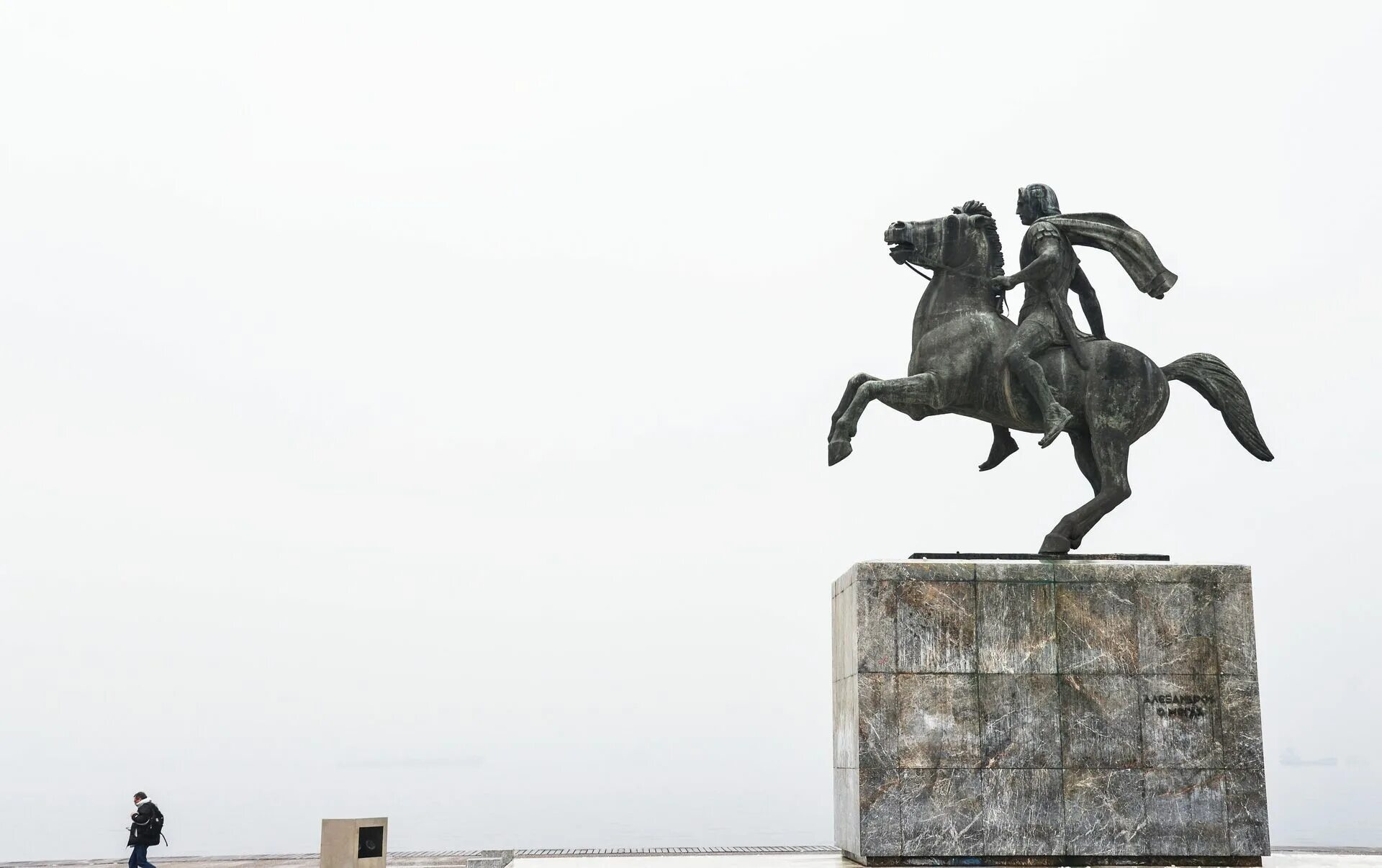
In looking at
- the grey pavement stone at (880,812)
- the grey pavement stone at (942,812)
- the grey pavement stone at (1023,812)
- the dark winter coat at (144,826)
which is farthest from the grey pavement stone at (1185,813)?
the dark winter coat at (144,826)

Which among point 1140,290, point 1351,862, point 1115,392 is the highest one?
point 1140,290

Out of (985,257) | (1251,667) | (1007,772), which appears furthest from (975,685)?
(985,257)

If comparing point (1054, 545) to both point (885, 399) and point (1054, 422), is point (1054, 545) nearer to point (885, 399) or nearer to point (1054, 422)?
point (1054, 422)

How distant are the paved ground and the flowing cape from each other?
595cm

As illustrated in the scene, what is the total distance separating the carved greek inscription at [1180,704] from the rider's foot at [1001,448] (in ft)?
10.1

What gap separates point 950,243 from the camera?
13.9 metres

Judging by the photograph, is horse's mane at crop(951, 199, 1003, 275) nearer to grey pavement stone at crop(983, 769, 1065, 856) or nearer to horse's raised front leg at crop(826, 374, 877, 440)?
horse's raised front leg at crop(826, 374, 877, 440)

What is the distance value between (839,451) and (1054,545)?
93.0 inches

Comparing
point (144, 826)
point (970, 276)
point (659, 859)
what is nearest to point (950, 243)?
point (970, 276)

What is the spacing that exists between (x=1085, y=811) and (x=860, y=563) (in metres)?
3.09

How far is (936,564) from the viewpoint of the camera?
12.8 metres

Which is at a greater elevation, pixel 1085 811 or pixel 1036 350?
pixel 1036 350

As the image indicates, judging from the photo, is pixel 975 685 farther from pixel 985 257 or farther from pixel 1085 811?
pixel 985 257

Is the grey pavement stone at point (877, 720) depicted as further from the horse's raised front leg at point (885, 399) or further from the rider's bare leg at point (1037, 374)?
the rider's bare leg at point (1037, 374)
